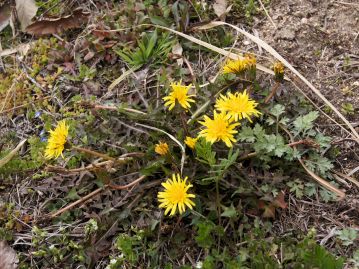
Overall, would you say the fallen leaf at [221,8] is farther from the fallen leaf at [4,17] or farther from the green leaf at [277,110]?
the fallen leaf at [4,17]

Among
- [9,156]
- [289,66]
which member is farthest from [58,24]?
[289,66]

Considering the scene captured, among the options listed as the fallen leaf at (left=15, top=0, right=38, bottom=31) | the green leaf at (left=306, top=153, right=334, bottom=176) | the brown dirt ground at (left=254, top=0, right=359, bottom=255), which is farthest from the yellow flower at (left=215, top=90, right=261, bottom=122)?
the fallen leaf at (left=15, top=0, right=38, bottom=31)

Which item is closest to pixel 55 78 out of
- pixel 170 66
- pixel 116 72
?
pixel 116 72

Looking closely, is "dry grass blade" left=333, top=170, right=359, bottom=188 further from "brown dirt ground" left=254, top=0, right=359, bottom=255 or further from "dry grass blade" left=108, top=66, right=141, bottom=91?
"dry grass blade" left=108, top=66, right=141, bottom=91

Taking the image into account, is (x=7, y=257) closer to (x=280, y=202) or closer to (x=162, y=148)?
(x=162, y=148)

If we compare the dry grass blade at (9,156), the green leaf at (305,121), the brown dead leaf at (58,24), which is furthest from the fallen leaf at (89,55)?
the green leaf at (305,121)
